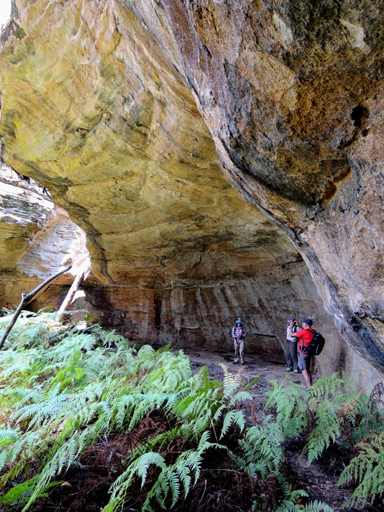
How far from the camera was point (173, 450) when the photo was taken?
8.82 ft

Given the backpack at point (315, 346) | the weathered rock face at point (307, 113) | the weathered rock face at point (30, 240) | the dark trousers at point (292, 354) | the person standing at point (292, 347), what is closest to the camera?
the weathered rock face at point (307, 113)

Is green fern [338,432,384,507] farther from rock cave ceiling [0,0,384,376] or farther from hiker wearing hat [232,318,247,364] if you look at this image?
hiker wearing hat [232,318,247,364]

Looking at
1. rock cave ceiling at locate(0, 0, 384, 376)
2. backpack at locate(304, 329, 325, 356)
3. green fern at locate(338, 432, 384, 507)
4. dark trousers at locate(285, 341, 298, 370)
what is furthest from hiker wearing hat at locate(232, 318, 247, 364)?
green fern at locate(338, 432, 384, 507)

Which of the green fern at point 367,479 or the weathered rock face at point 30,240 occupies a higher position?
the weathered rock face at point 30,240

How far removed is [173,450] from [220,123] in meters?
3.57

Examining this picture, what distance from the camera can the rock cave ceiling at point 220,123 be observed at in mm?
2133

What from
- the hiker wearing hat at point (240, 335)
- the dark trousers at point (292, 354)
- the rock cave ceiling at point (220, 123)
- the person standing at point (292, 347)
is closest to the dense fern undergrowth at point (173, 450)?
the rock cave ceiling at point (220, 123)

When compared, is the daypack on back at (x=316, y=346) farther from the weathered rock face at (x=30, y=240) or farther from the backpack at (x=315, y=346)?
the weathered rock face at (x=30, y=240)

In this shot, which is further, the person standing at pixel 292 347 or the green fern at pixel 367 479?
the person standing at pixel 292 347

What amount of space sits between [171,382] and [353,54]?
404 centimetres

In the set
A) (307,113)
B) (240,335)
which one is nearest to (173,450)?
(307,113)

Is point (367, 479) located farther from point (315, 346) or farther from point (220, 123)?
point (220, 123)

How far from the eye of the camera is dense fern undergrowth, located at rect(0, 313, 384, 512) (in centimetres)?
219

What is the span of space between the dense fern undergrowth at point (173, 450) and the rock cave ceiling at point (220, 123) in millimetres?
1091
